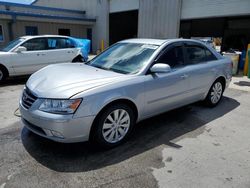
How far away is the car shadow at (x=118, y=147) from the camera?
2.84 metres

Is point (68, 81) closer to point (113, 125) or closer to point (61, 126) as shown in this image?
point (61, 126)

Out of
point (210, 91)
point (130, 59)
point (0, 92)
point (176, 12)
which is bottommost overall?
point (0, 92)

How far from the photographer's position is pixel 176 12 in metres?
12.6

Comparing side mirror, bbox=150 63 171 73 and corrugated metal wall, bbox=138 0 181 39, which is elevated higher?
corrugated metal wall, bbox=138 0 181 39

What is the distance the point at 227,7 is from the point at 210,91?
760 centimetres

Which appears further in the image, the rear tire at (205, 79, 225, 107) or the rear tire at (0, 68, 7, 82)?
the rear tire at (0, 68, 7, 82)

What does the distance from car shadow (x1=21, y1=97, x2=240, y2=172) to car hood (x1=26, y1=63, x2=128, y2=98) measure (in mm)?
829

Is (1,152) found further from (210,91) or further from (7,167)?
(210,91)

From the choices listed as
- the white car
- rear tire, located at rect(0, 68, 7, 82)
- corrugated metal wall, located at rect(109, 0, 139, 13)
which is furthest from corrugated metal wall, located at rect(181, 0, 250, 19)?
rear tire, located at rect(0, 68, 7, 82)

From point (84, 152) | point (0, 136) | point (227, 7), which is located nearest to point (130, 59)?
point (84, 152)

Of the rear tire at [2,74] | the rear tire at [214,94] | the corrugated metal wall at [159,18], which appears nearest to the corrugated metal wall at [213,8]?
the corrugated metal wall at [159,18]

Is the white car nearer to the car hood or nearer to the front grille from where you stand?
the car hood

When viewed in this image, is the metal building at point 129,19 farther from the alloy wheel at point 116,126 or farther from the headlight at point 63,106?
the headlight at point 63,106

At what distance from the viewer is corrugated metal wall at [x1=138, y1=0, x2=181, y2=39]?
1274 centimetres
